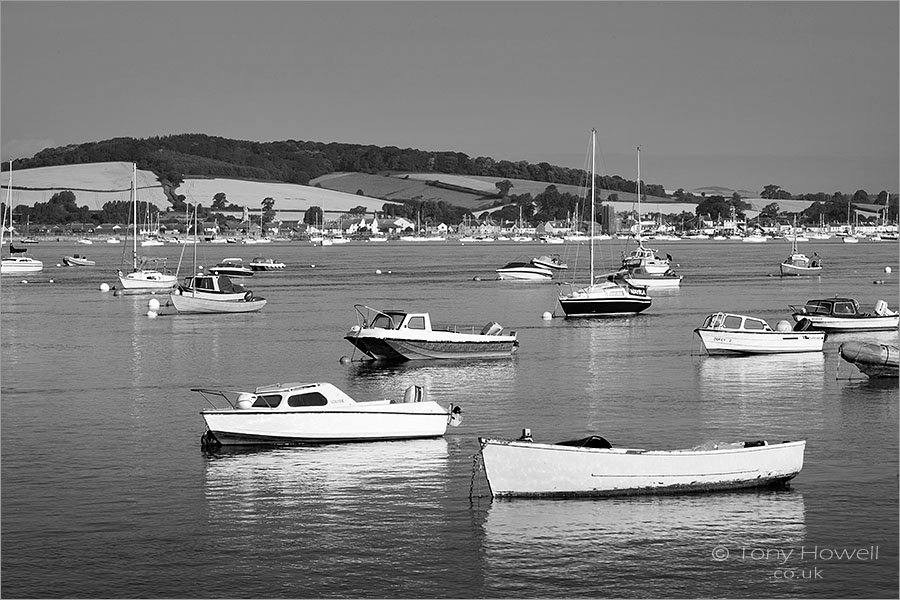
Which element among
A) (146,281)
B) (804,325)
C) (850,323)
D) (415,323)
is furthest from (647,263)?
(415,323)

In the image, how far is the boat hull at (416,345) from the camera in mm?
60594

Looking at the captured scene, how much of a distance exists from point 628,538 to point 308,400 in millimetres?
13266

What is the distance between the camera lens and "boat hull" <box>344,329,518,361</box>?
199 feet

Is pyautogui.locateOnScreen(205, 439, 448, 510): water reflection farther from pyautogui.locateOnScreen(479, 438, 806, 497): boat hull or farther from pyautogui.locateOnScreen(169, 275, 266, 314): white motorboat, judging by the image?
pyautogui.locateOnScreen(169, 275, 266, 314): white motorboat

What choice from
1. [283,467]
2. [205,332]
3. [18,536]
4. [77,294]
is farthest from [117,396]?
[77,294]

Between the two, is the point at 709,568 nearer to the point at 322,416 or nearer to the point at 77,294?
the point at 322,416

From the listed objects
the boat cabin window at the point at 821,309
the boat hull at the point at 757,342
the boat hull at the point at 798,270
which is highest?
the boat hull at the point at 798,270

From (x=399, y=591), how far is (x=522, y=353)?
4098 centimetres

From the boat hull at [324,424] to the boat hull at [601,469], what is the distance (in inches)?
301

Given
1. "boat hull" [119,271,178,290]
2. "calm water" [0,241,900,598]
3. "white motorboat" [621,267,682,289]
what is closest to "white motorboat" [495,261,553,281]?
"white motorboat" [621,267,682,289]

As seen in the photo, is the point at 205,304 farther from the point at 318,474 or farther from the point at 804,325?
the point at 318,474

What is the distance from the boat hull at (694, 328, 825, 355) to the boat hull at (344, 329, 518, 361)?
11441mm

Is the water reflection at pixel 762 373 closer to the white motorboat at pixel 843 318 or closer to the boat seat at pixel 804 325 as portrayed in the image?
the boat seat at pixel 804 325

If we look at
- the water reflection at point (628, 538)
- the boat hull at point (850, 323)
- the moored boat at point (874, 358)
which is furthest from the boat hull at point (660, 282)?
the water reflection at point (628, 538)
